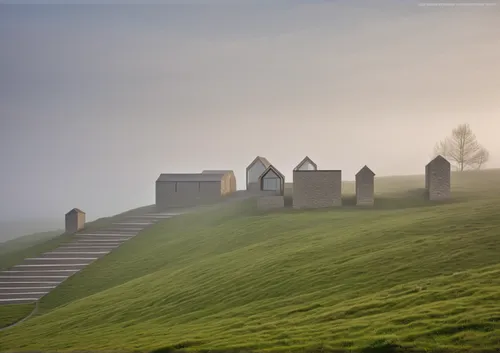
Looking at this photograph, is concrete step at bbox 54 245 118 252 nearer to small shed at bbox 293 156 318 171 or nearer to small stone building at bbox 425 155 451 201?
small shed at bbox 293 156 318 171

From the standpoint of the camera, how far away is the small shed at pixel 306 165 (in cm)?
8044

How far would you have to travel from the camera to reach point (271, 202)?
198 feet

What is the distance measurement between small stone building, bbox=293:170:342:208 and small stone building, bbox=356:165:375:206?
2.07 metres

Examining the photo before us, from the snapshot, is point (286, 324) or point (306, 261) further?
point (306, 261)

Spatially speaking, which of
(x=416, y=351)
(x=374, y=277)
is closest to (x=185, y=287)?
(x=374, y=277)

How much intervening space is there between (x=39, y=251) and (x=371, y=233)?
43599 millimetres

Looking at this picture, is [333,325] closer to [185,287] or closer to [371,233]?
[185,287]

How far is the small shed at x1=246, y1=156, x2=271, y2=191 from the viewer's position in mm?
92938

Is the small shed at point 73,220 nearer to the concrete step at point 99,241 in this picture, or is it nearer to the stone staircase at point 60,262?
the stone staircase at point 60,262

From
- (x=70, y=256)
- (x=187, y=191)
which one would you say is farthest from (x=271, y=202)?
(x=187, y=191)

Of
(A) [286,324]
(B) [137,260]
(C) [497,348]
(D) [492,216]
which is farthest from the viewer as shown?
(B) [137,260]

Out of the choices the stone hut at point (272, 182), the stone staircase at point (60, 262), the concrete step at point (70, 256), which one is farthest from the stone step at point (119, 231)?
the stone hut at point (272, 182)

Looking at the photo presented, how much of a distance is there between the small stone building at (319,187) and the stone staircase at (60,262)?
2348 centimetres

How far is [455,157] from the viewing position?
10662cm
